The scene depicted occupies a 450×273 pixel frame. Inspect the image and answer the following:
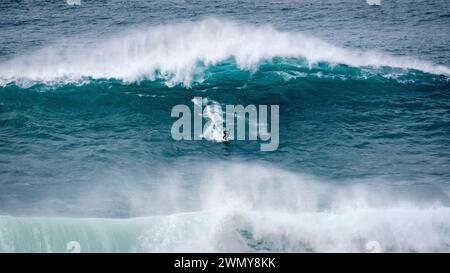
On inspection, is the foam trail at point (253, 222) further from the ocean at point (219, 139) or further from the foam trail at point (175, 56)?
the foam trail at point (175, 56)

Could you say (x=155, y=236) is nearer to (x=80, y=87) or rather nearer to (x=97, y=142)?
(x=97, y=142)

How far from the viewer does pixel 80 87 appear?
94.2 feet

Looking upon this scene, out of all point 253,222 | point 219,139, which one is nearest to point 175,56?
point 219,139

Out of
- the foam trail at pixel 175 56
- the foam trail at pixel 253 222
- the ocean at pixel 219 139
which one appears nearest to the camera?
the foam trail at pixel 253 222

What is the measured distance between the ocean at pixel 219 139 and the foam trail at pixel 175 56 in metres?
0.13

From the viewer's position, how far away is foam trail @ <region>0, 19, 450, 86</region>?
3009cm

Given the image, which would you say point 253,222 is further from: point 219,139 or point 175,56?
point 175,56

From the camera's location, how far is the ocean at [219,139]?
18.5 m

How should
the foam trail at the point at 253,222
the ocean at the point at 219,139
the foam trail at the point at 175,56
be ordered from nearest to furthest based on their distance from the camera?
the foam trail at the point at 253,222 → the ocean at the point at 219,139 → the foam trail at the point at 175,56

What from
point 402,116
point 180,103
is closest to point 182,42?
point 180,103

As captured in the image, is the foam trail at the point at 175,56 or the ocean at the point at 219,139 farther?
the foam trail at the point at 175,56

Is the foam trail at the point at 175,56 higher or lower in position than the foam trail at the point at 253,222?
higher

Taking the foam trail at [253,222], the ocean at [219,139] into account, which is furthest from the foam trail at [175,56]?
the foam trail at [253,222]

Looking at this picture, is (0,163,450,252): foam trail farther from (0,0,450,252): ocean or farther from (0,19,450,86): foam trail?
(0,19,450,86): foam trail
